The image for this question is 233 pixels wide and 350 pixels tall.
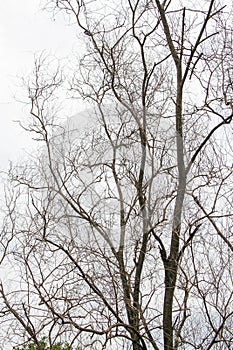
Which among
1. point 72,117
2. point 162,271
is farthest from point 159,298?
point 72,117

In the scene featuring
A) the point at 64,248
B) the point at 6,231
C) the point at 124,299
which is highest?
the point at 6,231

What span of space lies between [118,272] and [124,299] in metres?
0.11

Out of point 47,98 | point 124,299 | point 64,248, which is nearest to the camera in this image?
point 124,299

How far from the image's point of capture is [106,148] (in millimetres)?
2182

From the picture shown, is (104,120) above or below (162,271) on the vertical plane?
above

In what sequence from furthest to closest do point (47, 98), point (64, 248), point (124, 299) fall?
point (47, 98)
point (64, 248)
point (124, 299)

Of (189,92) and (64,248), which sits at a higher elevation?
(189,92)

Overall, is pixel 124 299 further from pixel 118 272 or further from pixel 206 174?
pixel 206 174

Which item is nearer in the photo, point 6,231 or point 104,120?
point 104,120

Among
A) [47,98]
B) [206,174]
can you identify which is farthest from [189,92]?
[47,98]

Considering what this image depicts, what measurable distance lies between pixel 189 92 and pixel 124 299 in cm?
66

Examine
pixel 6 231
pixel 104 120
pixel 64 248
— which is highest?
pixel 104 120

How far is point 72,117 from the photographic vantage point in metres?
2.23

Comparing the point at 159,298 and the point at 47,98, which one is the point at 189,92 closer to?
the point at 47,98
